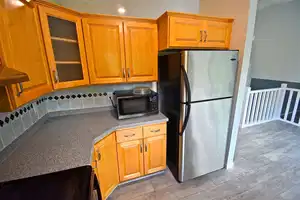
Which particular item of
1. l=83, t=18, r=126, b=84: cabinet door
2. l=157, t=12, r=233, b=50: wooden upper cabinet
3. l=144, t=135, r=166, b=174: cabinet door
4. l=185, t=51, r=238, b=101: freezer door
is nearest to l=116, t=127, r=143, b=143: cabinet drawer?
l=144, t=135, r=166, b=174: cabinet door

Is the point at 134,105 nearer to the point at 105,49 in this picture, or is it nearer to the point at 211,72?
the point at 105,49

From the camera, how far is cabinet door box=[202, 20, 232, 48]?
169cm

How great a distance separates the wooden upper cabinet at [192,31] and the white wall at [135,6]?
45 centimetres

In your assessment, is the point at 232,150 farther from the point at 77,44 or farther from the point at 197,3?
the point at 77,44

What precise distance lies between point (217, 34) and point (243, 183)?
1998 mm

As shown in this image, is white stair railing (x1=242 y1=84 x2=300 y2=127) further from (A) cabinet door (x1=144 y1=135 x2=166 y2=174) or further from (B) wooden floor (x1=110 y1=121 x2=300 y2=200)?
(A) cabinet door (x1=144 y1=135 x2=166 y2=174)

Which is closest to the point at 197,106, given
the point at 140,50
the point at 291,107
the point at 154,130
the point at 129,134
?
the point at 154,130

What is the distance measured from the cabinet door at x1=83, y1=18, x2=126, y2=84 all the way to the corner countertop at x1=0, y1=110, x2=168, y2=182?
1.74 ft

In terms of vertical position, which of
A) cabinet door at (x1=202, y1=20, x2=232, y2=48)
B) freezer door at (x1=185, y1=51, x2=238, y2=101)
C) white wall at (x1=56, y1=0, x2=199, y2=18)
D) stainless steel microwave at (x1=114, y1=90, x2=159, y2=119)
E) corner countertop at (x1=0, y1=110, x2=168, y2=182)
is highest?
white wall at (x1=56, y1=0, x2=199, y2=18)

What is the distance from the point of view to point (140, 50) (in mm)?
1745

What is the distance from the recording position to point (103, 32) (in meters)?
1.58

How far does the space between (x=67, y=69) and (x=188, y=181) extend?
2092mm

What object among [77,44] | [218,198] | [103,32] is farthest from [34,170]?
[218,198]

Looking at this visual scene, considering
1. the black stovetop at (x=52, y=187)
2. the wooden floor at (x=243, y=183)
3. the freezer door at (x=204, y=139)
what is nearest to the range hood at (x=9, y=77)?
the black stovetop at (x=52, y=187)
